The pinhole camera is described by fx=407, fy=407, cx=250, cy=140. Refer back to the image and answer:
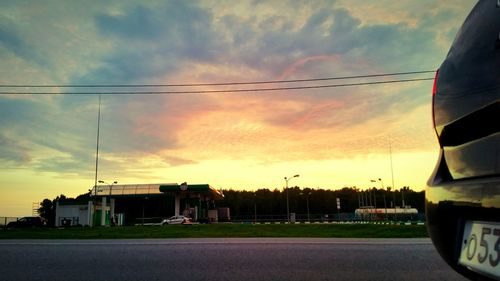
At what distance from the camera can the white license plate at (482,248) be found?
1.73 metres

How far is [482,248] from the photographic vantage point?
1.85 m

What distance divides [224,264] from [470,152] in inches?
155

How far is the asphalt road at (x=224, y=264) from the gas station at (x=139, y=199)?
41.0m

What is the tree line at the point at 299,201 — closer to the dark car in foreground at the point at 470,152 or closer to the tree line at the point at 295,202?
the tree line at the point at 295,202

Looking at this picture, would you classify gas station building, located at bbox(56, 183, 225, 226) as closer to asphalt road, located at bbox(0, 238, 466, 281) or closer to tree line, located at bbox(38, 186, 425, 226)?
asphalt road, located at bbox(0, 238, 466, 281)

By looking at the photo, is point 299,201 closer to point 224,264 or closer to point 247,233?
point 247,233

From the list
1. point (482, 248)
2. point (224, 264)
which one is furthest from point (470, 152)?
point (224, 264)

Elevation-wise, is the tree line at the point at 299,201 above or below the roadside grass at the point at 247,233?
above

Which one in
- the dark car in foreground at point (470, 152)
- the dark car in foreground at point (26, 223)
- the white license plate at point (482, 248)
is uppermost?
the dark car in foreground at point (470, 152)

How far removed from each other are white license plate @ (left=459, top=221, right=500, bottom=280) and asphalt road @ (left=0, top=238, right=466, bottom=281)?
2.64 meters

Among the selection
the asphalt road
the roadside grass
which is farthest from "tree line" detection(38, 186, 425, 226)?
the asphalt road

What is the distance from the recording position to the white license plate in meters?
1.73

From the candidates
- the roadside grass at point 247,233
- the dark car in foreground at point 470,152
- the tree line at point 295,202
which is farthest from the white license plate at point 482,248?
the tree line at point 295,202

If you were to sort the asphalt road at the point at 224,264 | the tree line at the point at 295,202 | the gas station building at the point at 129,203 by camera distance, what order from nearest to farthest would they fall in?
the asphalt road at the point at 224,264
the gas station building at the point at 129,203
the tree line at the point at 295,202
